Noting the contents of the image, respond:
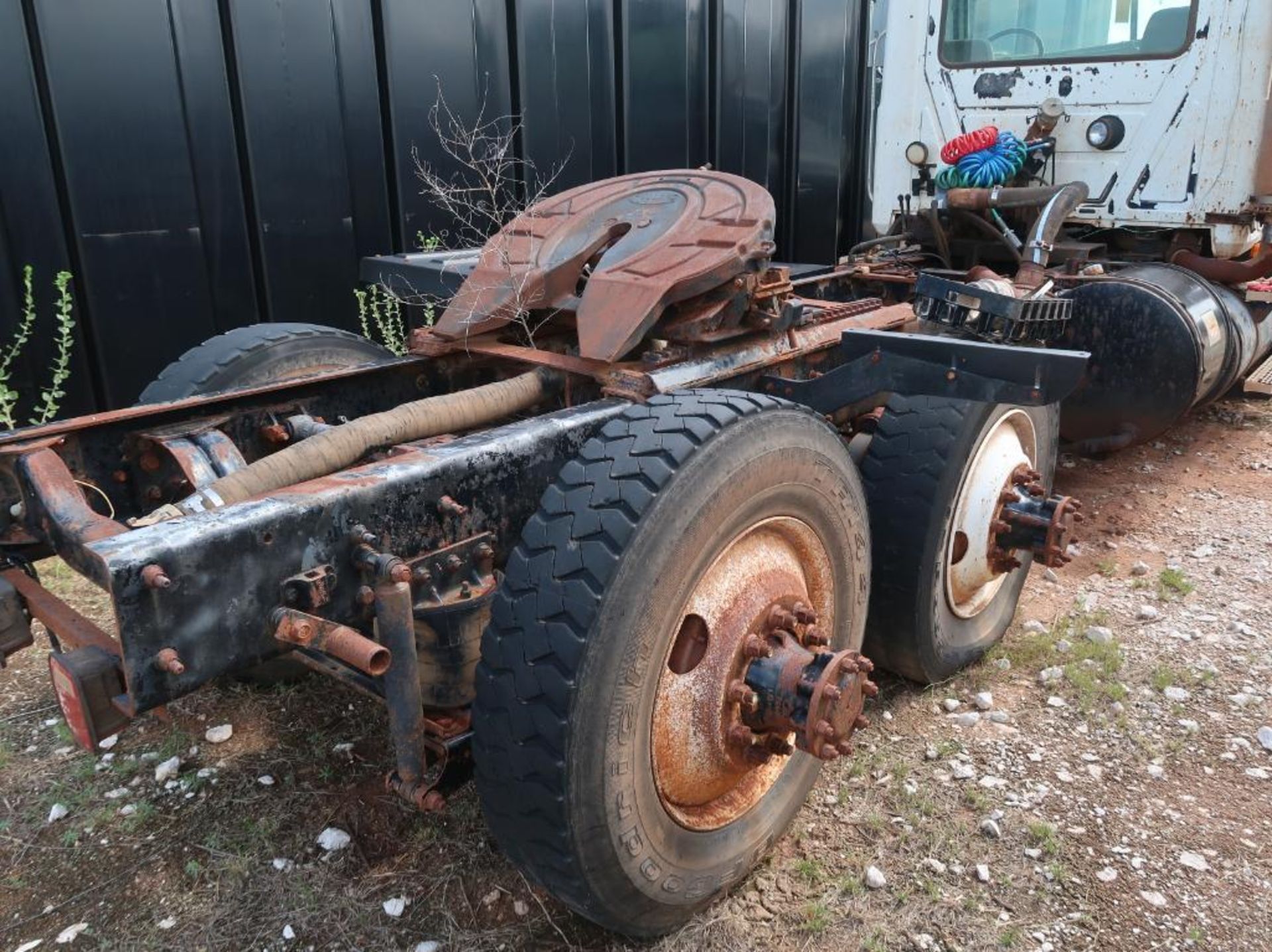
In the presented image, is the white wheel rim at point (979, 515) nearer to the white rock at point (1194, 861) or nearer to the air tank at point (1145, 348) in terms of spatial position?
the white rock at point (1194, 861)

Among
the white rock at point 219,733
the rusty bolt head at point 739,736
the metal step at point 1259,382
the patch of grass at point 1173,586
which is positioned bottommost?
the patch of grass at point 1173,586

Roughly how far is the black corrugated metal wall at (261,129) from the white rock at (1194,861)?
4.38m

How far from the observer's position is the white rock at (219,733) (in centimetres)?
310

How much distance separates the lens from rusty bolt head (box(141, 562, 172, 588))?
5.46ft

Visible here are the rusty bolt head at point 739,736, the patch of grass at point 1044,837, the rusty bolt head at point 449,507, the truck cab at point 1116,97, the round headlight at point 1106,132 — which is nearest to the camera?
the rusty bolt head at point 449,507

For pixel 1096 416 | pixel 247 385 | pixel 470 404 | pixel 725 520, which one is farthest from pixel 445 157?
pixel 725 520

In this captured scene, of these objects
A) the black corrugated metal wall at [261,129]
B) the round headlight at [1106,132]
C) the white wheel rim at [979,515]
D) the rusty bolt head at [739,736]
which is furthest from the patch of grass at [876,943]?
the round headlight at [1106,132]

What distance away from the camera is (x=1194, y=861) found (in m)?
2.60

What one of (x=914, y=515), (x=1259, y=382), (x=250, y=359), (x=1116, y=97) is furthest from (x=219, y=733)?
(x=1259, y=382)

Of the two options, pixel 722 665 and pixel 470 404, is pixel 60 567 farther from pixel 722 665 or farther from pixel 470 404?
pixel 722 665

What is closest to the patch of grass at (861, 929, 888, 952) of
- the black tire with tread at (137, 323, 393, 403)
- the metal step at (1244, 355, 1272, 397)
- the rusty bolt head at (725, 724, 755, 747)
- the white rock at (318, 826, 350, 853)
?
the rusty bolt head at (725, 724, 755, 747)

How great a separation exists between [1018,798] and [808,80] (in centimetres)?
564

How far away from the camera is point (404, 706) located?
6.48 ft

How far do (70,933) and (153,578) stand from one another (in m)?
1.25
